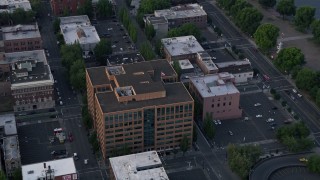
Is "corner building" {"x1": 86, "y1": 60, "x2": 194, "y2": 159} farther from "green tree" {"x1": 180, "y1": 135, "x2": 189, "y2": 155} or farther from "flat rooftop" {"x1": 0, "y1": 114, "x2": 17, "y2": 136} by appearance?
"flat rooftop" {"x1": 0, "y1": 114, "x2": 17, "y2": 136}

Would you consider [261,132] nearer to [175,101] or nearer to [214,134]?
[214,134]

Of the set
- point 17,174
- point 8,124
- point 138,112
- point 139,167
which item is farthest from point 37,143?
point 139,167

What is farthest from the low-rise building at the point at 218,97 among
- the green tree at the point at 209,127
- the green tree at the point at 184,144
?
the green tree at the point at 184,144

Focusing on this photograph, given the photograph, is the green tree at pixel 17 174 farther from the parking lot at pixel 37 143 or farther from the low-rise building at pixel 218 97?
the low-rise building at pixel 218 97

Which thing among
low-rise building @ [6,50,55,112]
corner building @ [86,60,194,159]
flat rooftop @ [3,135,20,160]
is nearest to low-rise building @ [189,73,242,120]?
corner building @ [86,60,194,159]

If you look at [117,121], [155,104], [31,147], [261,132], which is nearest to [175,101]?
[155,104]

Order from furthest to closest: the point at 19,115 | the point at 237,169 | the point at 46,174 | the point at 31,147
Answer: the point at 19,115 → the point at 31,147 → the point at 237,169 → the point at 46,174
